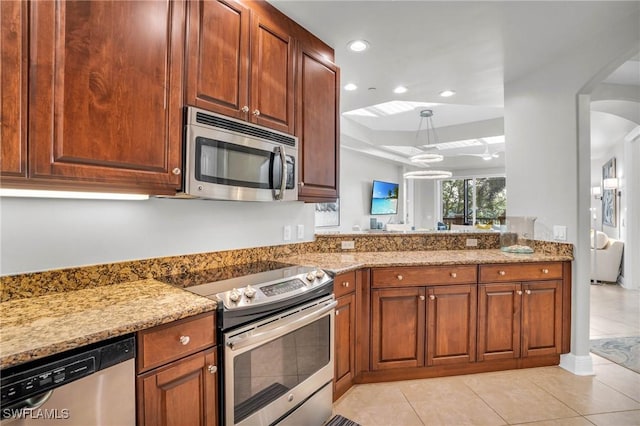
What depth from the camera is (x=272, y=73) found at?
197 cm

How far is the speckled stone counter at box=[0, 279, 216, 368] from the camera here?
0.91 m

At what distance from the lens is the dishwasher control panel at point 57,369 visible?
2.76ft

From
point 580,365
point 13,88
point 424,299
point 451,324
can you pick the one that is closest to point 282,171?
point 13,88

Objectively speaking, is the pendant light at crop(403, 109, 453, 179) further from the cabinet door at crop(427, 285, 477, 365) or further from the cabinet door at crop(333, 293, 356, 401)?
the cabinet door at crop(333, 293, 356, 401)

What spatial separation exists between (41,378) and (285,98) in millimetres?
1760

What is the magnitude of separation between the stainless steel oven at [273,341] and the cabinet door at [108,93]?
24.4 inches

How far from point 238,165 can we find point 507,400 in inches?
92.7

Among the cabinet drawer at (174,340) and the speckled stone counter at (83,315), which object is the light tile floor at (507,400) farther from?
the speckled stone counter at (83,315)

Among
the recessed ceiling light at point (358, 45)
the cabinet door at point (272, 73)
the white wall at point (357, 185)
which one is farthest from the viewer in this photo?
the white wall at point (357, 185)

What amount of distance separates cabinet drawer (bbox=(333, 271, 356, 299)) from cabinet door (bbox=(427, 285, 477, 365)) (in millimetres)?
619

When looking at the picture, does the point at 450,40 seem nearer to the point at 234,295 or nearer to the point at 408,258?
the point at 408,258

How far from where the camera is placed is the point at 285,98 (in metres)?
2.04

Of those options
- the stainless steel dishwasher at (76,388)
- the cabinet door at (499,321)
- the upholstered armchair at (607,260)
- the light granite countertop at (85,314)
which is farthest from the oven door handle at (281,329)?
the upholstered armchair at (607,260)

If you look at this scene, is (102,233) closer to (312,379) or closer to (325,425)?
(312,379)
